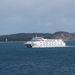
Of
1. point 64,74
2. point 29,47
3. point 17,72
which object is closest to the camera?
point 64,74

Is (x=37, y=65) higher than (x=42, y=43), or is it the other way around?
(x=42, y=43)

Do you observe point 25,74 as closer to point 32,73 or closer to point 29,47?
point 32,73

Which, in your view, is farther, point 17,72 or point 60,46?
point 60,46

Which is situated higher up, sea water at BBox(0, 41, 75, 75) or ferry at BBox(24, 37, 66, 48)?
ferry at BBox(24, 37, 66, 48)

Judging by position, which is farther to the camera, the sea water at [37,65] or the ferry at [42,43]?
the ferry at [42,43]

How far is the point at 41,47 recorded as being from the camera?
18600cm

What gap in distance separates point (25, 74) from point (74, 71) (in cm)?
705

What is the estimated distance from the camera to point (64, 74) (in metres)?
58.8

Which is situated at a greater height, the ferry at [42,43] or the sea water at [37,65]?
the ferry at [42,43]

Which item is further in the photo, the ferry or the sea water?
the ferry

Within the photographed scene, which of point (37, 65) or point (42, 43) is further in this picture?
point (42, 43)

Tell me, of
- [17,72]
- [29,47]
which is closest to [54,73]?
[17,72]

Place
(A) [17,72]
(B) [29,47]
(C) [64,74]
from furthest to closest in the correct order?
(B) [29,47]
(A) [17,72]
(C) [64,74]

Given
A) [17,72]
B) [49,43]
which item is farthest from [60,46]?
[17,72]
